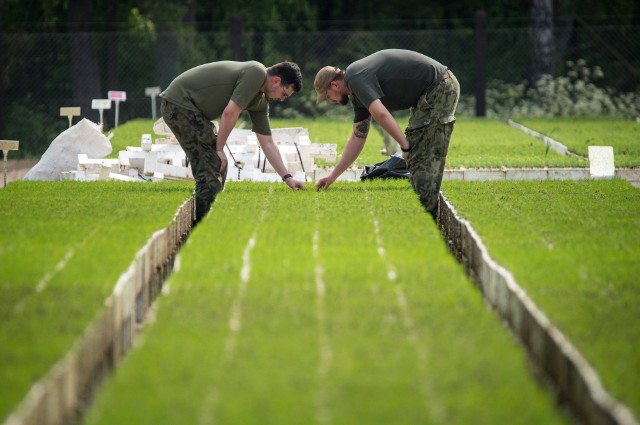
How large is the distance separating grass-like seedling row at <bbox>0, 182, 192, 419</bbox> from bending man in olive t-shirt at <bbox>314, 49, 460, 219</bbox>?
1409 millimetres

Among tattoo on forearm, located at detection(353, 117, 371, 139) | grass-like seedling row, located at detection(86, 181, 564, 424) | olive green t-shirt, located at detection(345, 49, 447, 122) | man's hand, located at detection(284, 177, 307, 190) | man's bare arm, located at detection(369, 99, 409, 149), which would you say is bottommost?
man's hand, located at detection(284, 177, 307, 190)

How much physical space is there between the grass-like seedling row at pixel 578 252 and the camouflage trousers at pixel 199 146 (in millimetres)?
1849

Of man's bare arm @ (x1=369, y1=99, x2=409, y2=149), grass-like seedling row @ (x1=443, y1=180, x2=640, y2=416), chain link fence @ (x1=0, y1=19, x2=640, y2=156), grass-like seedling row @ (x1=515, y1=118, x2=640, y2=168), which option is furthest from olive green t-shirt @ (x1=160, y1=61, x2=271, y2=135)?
chain link fence @ (x1=0, y1=19, x2=640, y2=156)

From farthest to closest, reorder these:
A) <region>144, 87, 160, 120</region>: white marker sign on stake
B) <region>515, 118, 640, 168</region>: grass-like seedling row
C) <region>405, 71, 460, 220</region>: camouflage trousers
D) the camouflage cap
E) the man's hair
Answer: <region>144, 87, 160, 120</region>: white marker sign on stake, <region>515, 118, 640, 168</region>: grass-like seedling row, <region>405, 71, 460, 220</region>: camouflage trousers, the man's hair, the camouflage cap

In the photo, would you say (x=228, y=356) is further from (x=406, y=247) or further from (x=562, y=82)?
(x=562, y=82)

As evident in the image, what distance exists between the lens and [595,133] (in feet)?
57.9

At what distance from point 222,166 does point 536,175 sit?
13.9ft

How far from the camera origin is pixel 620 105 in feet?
73.3

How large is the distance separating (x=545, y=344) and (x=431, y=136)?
455cm

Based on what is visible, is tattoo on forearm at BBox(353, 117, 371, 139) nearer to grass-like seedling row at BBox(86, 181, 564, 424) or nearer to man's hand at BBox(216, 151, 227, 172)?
man's hand at BBox(216, 151, 227, 172)

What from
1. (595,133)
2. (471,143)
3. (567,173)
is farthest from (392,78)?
(595,133)

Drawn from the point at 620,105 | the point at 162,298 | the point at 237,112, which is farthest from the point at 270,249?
the point at 620,105

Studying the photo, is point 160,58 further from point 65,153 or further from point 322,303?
point 322,303

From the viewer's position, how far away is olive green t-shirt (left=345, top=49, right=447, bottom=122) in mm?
8633
